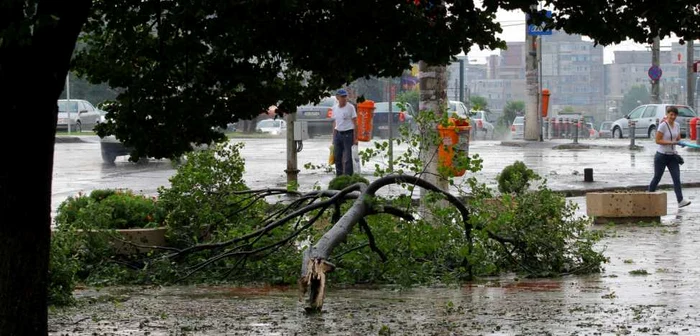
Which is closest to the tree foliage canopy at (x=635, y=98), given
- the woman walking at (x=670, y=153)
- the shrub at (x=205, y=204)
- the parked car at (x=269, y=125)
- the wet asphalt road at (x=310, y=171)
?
the parked car at (x=269, y=125)

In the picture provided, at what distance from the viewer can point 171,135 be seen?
9.23m

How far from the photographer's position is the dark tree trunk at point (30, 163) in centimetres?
746

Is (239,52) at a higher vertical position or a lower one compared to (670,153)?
higher

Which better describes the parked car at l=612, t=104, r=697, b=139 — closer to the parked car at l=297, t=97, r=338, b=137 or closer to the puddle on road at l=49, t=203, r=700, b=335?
the parked car at l=297, t=97, r=338, b=137

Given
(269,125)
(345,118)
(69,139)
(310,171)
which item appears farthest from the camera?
(269,125)

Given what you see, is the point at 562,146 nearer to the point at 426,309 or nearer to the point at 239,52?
the point at 426,309

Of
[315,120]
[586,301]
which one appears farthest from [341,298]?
[315,120]

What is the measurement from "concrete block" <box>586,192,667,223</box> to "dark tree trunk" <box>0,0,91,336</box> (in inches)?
455

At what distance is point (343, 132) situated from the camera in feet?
77.4

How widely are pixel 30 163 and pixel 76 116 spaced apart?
45536mm

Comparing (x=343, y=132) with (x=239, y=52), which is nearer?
(x=239, y=52)

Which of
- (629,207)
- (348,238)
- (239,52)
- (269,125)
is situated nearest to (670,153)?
(629,207)

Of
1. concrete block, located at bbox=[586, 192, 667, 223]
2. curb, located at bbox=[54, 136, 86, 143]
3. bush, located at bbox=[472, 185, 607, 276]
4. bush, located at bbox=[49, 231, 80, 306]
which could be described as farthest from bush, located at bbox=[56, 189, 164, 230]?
curb, located at bbox=[54, 136, 86, 143]

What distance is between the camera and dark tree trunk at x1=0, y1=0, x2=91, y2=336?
7.46 meters
